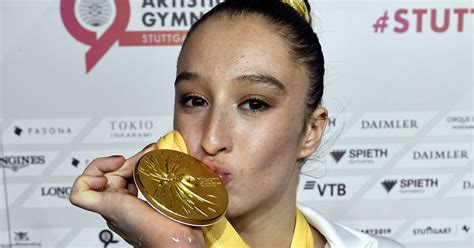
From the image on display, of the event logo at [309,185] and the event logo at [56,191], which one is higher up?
the event logo at [56,191]

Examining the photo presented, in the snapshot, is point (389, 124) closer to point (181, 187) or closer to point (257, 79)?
point (257, 79)

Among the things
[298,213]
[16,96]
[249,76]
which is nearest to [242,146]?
[249,76]

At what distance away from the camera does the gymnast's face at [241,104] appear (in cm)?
93

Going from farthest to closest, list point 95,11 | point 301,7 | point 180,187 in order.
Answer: point 95,11 < point 301,7 < point 180,187

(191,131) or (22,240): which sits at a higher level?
(191,131)

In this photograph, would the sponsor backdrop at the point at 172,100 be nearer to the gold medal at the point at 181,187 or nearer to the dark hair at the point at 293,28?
the dark hair at the point at 293,28

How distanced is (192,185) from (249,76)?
0.21 metres

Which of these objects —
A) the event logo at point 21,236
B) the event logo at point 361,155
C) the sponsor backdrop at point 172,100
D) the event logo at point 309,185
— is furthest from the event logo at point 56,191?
the event logo at point 361,155

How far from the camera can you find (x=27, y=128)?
6.25ft

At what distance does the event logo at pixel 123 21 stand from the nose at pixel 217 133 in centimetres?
101

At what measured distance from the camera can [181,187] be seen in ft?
2.74

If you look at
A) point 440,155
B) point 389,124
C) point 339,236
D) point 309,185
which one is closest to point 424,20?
point 389,124

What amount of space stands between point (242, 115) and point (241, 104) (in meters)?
0.02

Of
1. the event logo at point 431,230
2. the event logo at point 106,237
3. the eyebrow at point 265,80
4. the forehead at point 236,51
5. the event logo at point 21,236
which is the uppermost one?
the forehead at point 236,51
